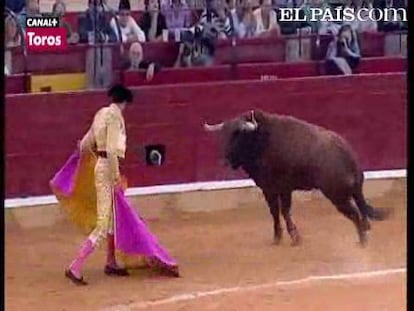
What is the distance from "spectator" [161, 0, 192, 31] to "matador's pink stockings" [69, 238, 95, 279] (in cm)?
88

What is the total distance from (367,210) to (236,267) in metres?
0.67

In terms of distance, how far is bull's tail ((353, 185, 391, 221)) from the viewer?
6438 mm

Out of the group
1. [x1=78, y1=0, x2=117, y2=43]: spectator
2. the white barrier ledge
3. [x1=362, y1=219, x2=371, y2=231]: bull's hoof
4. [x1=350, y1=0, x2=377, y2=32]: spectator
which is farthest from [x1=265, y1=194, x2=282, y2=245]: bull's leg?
[x1=78, y1=0, x2=117, y2=43]: spectator

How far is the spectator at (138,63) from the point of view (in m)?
6.22

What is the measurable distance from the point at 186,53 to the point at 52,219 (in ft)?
2.69

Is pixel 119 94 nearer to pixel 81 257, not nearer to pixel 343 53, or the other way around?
pixel 81 257

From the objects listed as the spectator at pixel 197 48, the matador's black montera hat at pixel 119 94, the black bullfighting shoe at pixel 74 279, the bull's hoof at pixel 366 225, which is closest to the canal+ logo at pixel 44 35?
the matador's black montera hat at pixel 119 94

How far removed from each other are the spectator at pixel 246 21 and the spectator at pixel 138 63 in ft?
1.17

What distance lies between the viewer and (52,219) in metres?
6.34

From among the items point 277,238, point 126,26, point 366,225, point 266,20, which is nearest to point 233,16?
point 266,20

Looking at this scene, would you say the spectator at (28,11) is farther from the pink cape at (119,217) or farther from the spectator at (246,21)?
the spectator at (246,21)

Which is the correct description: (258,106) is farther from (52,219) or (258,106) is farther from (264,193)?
(52,219)
